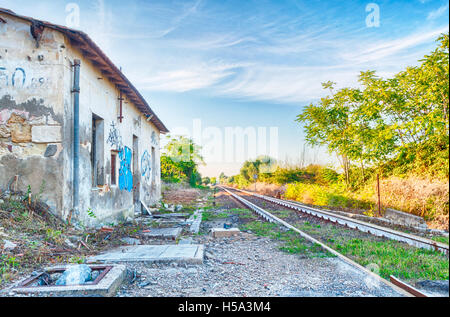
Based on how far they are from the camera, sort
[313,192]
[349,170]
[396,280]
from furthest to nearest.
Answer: [313,192]
[349,170]
[396,280]

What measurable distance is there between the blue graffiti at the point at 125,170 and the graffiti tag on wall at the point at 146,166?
2336mm

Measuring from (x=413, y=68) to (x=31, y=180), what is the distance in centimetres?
699

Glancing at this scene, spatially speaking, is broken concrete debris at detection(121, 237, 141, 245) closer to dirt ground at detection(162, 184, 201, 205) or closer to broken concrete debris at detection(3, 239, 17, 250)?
broken concrete debris at detection(3, 239, 17, 250)

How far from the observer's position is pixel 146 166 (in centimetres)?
1437

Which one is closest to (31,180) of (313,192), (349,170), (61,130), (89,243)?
(61,130)

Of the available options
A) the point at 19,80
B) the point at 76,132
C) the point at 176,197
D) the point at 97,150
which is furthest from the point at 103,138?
the point at 176,197

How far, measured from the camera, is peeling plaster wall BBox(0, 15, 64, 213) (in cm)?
622

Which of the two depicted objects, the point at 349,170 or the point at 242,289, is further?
the point at 349,170

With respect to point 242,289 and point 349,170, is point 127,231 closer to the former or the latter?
point 242,289

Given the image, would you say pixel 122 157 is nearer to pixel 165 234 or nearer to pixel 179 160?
pixel 165 234

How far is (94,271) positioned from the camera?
13.9ft

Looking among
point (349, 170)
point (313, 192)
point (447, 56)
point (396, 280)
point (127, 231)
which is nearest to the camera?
point (447, 56)

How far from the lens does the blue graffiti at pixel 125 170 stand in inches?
401

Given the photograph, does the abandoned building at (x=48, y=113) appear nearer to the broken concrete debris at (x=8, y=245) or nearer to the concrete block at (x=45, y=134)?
the concrete block at (x=45, y=134)
